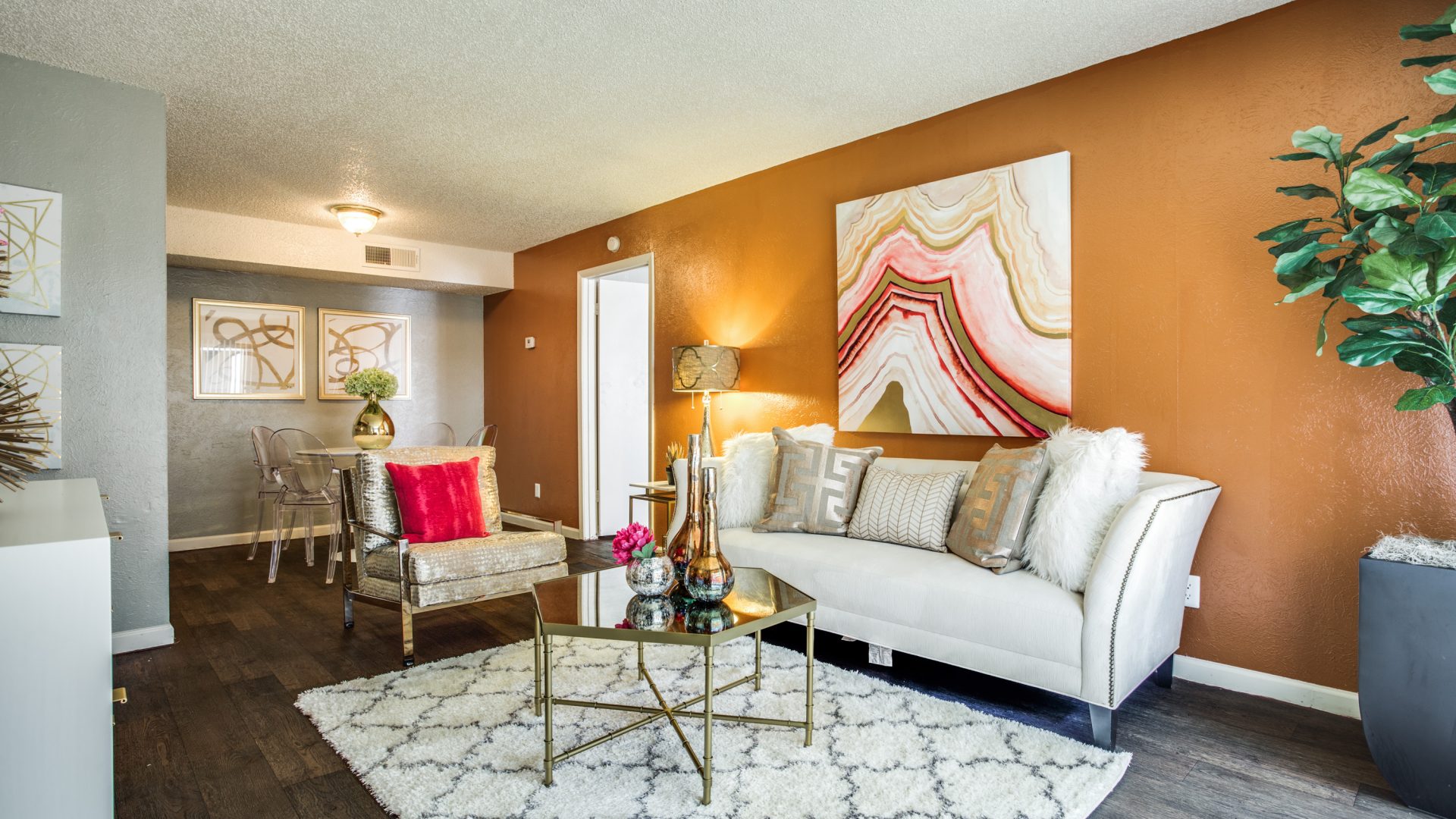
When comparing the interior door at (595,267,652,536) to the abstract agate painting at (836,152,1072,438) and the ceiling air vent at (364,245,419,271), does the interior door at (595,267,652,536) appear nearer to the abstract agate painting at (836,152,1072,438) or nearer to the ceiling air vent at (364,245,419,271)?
the ceiling air vent at (364,245,419,271)

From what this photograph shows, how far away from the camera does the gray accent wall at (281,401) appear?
564 cm

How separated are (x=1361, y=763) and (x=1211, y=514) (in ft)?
2.84

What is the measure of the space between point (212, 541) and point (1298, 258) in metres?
6.72

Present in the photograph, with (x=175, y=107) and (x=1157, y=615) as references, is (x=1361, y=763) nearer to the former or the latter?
(x=1157, y=615)

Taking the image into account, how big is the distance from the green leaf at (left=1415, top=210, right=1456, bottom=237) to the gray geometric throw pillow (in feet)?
6.65

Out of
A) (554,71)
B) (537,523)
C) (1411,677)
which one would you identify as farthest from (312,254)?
(1411,677)

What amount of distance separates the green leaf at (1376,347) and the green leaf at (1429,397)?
0.11 m

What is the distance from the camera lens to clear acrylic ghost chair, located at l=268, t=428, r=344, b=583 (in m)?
4.67

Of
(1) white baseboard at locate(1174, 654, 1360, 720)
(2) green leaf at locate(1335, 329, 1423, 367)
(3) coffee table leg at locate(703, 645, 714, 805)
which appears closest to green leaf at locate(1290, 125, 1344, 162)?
(2) green leaf at locate(1335, 329, 1423, 367)

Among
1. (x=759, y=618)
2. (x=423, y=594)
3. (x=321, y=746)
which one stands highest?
(x=759, y=618)

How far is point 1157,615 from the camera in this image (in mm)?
2436

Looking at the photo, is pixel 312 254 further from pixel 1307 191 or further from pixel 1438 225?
pixel 1438 225

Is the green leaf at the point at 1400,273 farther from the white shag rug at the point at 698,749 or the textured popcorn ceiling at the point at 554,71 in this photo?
the white shag rug at the point at 698,749

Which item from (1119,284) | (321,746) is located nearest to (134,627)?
(321,746)
